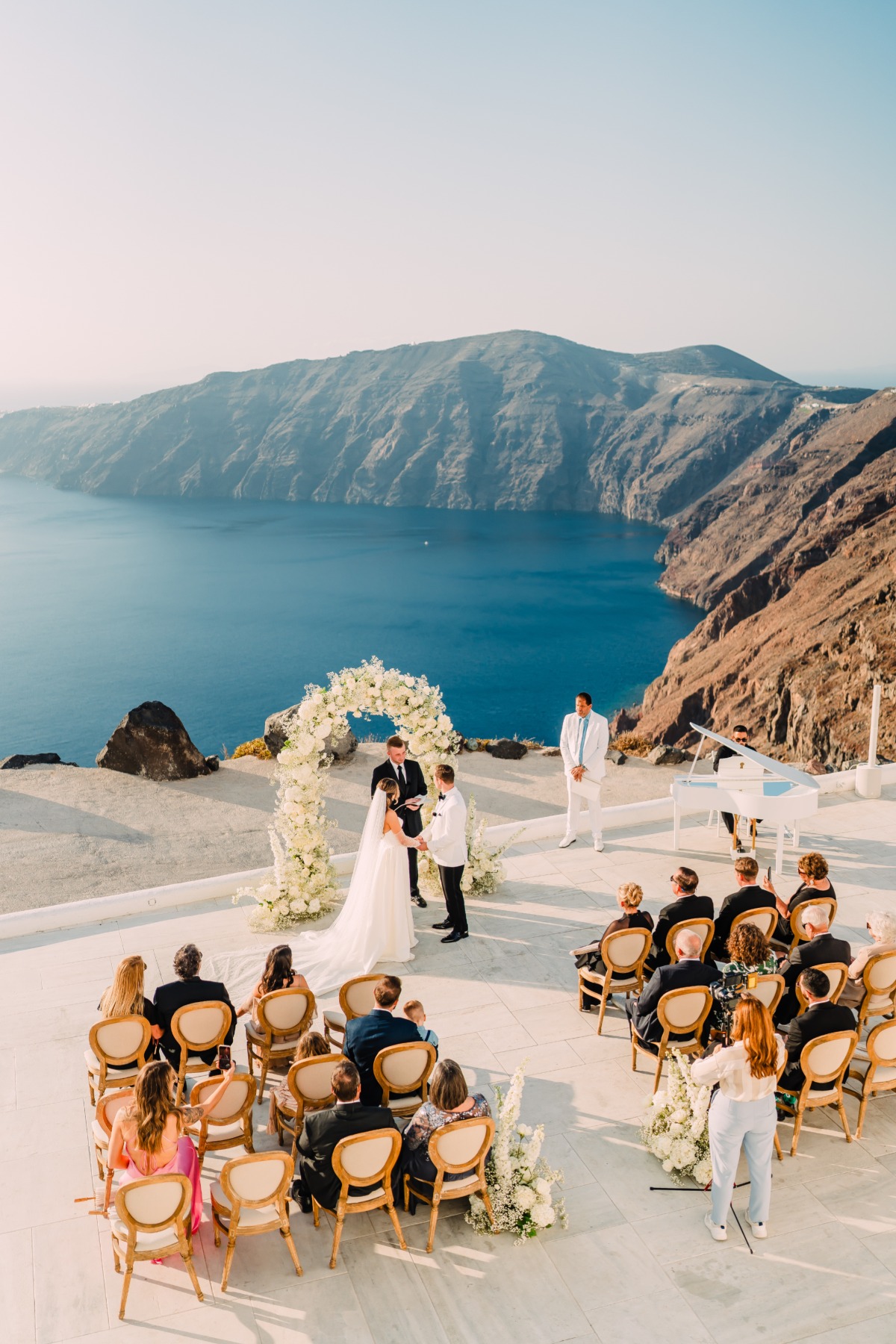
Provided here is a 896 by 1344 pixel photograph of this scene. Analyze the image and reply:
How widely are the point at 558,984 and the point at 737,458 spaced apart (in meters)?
174

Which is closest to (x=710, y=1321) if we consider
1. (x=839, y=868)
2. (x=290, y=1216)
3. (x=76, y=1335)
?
(x=290, y=1216)

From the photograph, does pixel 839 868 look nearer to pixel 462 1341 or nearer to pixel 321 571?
pixel 462 1341

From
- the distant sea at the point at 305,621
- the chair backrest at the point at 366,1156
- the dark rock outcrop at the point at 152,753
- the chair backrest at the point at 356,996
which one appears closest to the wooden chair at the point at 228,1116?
the chair backrest at the point at 366,1156

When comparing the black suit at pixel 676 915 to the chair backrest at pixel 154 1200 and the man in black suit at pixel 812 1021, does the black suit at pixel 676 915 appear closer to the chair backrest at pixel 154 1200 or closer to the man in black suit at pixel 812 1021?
the man in black suit at pixel 812 1021

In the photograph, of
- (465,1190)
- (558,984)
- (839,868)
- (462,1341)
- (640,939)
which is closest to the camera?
(462,1341)

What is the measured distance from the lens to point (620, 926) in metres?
7.21

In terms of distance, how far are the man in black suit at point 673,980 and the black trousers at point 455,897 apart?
2390 millimetres

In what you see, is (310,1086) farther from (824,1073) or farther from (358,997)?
(824,1073)

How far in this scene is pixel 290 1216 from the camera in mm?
5578

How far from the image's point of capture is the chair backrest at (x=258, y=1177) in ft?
15.9

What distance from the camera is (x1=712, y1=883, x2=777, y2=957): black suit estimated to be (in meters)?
7.52

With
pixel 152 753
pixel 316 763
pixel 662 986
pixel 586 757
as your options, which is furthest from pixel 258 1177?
pixel 152 753

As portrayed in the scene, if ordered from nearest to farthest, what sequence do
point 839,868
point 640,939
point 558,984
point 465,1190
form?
point 465,1190 → point 640,939 → point 558,984 → point 839,868

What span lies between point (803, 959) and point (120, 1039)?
450 centimetres
